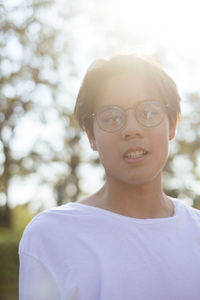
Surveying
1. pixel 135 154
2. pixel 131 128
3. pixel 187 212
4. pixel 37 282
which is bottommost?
pixel 37 282

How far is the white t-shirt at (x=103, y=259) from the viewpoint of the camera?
6.11ft

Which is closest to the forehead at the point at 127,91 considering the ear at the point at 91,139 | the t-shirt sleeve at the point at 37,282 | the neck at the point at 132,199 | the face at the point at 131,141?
the face at the point at 131,141

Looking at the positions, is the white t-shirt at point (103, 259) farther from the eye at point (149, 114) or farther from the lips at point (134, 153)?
the eye at point (149, 114)

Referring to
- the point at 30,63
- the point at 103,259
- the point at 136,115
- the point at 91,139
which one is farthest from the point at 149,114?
the point at 30,63

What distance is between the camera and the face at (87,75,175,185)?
6.73ft

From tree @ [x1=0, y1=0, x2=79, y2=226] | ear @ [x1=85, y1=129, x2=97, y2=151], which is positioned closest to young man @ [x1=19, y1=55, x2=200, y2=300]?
ear @ [x1=85, y1=129, x2=97, y2=151]

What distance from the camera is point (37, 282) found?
1888 millimetres

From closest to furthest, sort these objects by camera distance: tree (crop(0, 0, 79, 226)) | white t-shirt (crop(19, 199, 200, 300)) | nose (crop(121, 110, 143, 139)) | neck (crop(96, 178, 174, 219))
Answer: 1. white t-shirt (crop(19, 199, 200, 300))
2. nose (crop(121, 110, 143, 139))
3. neck (crop(96, 178, 174, 219))
4. tree (crop(0, 0, 79, 226))

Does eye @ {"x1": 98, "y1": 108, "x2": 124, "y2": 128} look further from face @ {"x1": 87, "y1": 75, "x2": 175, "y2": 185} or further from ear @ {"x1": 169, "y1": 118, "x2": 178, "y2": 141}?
ear @ {"x1": 169, "y1": 118, "x2": 178, "y2": 141}

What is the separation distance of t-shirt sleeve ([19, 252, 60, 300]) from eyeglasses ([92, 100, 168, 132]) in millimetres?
712

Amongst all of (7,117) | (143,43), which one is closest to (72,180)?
→ (7,117)

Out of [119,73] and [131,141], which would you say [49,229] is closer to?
Answer: [131,141]

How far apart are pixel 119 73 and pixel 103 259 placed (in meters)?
0.93

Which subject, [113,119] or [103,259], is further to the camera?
[113,119]
